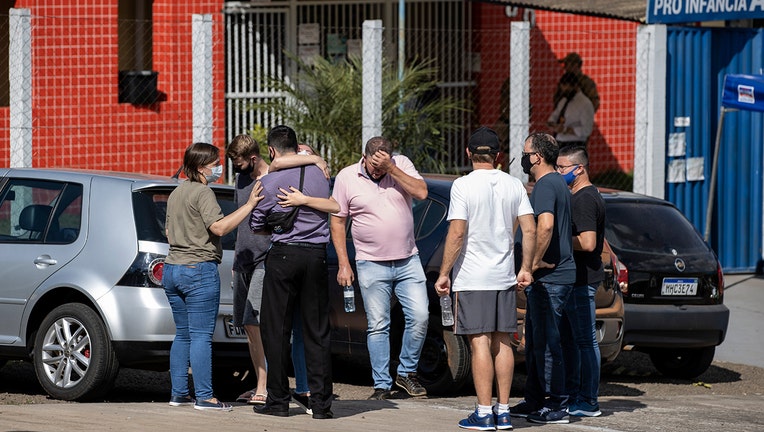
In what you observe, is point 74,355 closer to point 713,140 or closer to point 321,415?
point 321,415

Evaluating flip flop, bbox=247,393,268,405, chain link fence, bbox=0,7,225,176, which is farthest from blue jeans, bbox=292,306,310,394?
chain link fence, bbox=0,7,225,176

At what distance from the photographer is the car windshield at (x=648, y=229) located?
10.3m

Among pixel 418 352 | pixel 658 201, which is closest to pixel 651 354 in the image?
pixel 658 201

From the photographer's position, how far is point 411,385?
29.3 feet

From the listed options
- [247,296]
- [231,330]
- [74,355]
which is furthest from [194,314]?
[74,355]

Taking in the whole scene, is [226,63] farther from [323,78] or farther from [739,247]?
[739,247]

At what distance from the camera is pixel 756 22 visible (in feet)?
66.5

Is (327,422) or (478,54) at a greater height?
(478,54)

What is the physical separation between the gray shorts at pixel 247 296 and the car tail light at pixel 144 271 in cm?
→ 48

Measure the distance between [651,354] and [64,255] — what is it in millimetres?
4922

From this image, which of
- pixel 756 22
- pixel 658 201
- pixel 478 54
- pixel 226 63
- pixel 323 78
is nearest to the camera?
pixel 658 201

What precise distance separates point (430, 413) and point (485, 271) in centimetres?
107

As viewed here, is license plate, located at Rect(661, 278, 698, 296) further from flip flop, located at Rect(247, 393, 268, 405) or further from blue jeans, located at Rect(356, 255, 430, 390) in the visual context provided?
flip flop, located at Rect(247, 393, 268, 405)

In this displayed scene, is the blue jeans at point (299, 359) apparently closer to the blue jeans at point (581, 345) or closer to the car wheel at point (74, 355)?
the car wheel at point (74, 355)
